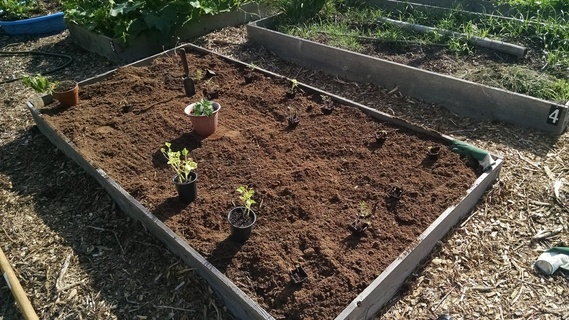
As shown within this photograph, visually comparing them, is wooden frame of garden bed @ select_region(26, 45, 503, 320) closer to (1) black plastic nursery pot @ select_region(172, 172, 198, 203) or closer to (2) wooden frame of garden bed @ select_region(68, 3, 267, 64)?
(1) black plastic nursery pot @ select_region(172, 172, 198, 203)

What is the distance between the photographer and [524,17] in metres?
6.20

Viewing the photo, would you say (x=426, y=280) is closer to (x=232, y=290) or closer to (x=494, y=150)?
(x=232, y=290)

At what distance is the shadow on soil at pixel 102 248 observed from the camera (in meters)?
3.08

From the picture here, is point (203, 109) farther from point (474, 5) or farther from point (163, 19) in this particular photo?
point (474, 5)

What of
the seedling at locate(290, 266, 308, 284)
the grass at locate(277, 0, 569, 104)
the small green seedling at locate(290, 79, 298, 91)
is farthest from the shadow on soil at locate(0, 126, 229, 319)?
the grass at locate(277, 0, 569, 104)

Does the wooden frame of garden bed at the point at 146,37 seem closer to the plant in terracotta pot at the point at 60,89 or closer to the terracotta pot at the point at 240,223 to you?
the plant in terracotta pot at the point at 60,89

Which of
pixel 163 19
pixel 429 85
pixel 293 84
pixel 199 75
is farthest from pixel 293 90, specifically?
pixel 163 19

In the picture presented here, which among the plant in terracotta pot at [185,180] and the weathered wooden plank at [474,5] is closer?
the plant in terracotta pot at [185,180]

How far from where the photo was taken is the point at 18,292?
295 centimetres

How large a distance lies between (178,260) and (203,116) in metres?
1.52

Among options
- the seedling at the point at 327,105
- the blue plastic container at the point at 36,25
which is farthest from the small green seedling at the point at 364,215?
the blue plastic container at the point at 36,25

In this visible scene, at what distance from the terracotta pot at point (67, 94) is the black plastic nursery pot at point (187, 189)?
2286 millimetres

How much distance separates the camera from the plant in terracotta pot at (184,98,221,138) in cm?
430

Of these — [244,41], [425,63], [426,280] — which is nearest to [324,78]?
[425,63]
